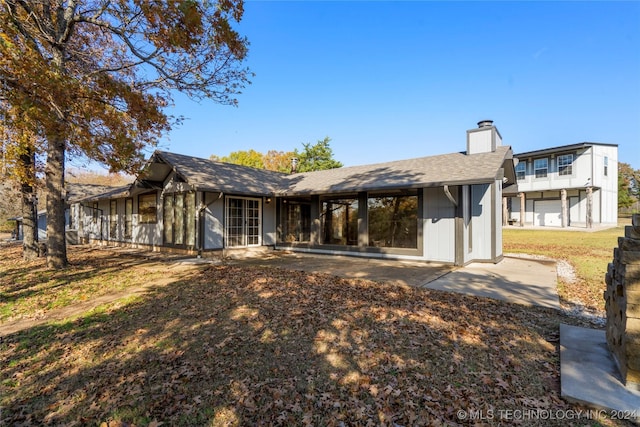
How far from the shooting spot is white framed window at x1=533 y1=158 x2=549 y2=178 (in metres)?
25.7

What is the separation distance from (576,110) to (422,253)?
10949mm

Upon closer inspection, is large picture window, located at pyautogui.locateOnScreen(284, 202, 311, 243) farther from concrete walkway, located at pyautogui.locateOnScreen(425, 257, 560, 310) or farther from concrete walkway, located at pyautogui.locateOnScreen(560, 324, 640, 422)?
concrete walkway, located at pyautogui.locateOnScreen(560, 324, 640, 422)

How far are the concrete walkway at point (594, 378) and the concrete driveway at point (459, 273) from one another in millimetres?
1764

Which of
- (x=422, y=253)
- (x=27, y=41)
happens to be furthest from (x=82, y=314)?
(x=422, y=253)

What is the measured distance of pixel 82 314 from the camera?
5.13 m

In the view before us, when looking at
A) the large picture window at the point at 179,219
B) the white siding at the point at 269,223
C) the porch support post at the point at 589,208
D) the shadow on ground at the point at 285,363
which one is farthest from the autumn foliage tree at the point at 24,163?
the porch support post at the point at 589,208

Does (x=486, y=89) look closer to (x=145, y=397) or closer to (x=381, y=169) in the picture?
(x=381, y=169)

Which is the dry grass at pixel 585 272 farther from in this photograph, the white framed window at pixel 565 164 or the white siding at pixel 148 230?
the white siding at pixel 148 230

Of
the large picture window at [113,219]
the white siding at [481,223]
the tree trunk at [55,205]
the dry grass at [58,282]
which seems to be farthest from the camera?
the large picture window at [113,219]

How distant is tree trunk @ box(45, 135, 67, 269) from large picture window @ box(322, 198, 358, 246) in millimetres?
8506

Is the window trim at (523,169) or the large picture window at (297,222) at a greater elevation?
the window trim at (523,169)

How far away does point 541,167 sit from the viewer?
1023 inches

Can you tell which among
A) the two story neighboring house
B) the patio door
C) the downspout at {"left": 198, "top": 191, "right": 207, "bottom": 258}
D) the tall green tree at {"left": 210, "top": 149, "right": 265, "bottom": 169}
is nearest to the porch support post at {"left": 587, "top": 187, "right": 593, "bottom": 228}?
the two story neighboring house

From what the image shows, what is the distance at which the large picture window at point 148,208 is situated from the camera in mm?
13434
